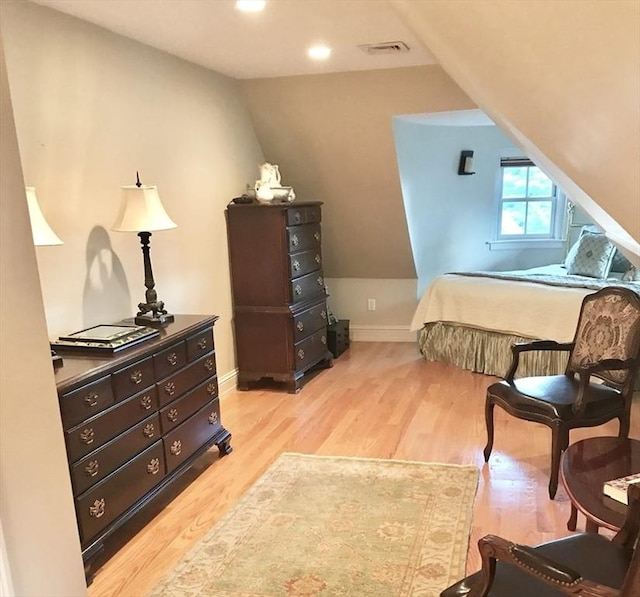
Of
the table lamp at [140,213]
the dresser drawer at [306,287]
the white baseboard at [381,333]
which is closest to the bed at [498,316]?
the white baseboard at [381,333]

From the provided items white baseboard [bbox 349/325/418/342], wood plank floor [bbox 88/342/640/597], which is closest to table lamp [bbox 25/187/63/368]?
wood plank floor [bbox 88/342/640/597]

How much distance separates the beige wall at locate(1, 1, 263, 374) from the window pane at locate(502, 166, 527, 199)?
132 inches

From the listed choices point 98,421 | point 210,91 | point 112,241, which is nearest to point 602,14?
point 98,421

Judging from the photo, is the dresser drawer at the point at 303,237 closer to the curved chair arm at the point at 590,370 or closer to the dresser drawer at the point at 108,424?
the dresser drawer at the point at 108,424

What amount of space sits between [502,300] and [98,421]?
3.16 m

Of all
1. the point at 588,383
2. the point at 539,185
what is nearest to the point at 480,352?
the point at 588,383

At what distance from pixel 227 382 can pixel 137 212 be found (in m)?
1.85

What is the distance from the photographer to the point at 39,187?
2.63 m

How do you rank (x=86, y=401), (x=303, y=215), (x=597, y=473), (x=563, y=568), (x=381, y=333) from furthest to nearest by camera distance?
(x=381, y=333), (x=303, y=215), (x=86, y=401), (x=597, y=473), (x=563, y=568)

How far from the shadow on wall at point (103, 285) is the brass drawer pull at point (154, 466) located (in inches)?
30.5

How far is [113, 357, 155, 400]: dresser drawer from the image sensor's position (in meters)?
2.42

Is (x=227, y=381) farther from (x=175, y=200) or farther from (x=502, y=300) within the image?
(x=502, y=300)

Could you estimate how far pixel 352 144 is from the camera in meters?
4.57

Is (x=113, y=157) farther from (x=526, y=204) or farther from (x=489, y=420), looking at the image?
(x=526, y=204)
